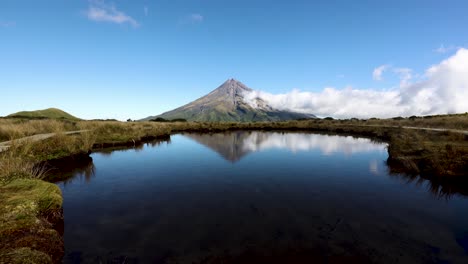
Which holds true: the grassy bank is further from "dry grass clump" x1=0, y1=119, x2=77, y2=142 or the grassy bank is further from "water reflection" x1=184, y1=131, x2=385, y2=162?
"dry grass clump" x1=0, y1=119, x2=77, y2=142

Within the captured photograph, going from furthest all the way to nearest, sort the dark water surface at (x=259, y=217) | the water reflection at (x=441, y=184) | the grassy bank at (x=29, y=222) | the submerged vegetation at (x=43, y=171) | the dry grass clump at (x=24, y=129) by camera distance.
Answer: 1. the dry grass clump at (x=24, y=129)
2. the water reflection at (x=441, y=184)
3. the dark water surface at (x=259, y=217)
4. the submerged vegetation at (x=43, y=171)
5. the grassy bank at (x=29, y=222)

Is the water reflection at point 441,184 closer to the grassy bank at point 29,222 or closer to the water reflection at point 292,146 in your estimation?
the water reflection at point 292,146

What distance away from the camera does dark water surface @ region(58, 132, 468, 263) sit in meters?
8.21

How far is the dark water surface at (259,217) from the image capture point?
26.9 feet

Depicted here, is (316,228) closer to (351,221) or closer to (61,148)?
(351,221)

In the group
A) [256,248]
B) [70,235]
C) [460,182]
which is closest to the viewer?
[256,248]

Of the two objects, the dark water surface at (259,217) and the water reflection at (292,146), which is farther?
the water reflection at (292,146)

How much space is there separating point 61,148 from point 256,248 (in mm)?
23974

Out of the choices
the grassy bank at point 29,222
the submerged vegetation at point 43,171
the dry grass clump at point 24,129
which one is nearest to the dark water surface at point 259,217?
the grassy bank at point 29,222

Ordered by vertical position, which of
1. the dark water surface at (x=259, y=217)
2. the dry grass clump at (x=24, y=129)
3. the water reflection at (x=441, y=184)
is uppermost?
the dry grass clump at (x=24, y=129)

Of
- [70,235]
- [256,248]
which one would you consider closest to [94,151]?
[70,235]

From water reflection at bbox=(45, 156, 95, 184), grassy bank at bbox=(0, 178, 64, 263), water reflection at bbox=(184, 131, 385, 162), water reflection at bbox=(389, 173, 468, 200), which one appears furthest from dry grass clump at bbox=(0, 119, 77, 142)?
water reflection at bbox=(389, 173, 468, 200)

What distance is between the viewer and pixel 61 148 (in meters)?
22.6

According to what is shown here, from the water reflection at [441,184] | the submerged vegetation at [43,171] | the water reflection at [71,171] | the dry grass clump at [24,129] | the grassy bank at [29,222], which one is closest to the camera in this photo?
the grassy bank at [29,222]
